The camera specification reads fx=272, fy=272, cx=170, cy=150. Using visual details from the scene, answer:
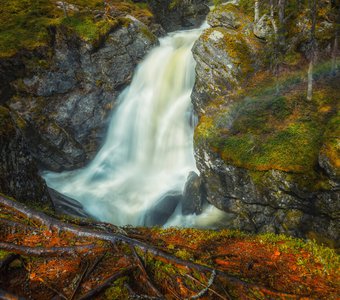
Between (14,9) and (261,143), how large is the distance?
2119 centimetres

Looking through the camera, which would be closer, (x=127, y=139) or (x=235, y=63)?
(x=235, y=63)

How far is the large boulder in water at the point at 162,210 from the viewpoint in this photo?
44.3 ft

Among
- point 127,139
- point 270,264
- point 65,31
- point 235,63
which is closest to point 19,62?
point 65,31

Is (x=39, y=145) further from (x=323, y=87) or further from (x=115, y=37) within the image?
(x=323, y=87)

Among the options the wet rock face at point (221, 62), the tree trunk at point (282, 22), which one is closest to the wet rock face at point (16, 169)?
the wet rock face at point (221, 62)

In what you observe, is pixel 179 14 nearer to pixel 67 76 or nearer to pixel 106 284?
pixel 67 76

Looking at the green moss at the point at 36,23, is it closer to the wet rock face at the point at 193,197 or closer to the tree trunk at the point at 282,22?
the tree trunk at the point at 282,22

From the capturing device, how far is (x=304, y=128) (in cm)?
1110

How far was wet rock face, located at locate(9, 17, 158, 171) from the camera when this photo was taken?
18.5m

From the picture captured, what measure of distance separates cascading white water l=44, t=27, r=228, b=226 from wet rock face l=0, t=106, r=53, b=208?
251 inches

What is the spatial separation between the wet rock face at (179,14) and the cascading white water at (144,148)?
11816 mm

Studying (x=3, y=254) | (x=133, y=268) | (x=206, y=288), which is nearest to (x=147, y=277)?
(x=133, y=268)

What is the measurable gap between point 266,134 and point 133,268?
9.39m

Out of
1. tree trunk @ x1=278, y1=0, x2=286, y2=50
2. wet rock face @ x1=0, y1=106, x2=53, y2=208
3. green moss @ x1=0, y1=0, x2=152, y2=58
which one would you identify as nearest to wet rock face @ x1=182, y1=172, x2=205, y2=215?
wet rock face @ x1=0, y1=106, x2=53, y2=208
